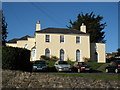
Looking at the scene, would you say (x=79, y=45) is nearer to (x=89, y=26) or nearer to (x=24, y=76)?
(x=89, y=26)

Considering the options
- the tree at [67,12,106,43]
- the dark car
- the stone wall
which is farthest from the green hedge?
the tree at [67,12,106,43]

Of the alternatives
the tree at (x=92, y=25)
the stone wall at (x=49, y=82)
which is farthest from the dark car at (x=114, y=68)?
the tree at (x=92, y=25)

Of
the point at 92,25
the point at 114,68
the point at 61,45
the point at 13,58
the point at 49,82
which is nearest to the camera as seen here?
the point at 49,82

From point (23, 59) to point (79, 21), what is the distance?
48318mm

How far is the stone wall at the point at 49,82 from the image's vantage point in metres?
11.7

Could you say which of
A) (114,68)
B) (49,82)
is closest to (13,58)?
(49,82)

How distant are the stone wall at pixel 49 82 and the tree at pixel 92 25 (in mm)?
48644

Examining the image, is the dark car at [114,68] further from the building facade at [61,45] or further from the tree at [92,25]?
the tree at [92,25]

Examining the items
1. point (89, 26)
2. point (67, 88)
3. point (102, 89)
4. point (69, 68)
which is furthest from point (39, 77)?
point (89, 26)

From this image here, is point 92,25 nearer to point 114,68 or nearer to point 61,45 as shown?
point 61,45

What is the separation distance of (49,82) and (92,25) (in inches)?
2009

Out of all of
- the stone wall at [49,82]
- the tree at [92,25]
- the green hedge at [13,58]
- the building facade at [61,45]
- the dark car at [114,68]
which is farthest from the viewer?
the tree at [92,25]

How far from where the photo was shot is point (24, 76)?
12953 millimetres

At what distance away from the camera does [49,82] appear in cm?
1205
